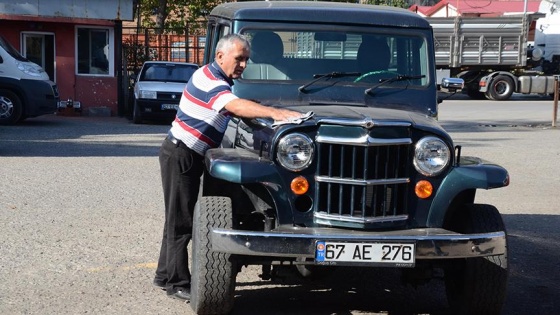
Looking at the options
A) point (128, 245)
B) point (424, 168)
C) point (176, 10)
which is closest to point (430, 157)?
point (424, 168)

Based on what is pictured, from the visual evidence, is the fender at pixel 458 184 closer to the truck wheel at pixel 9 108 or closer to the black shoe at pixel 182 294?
the black shoe at pixel 182 294

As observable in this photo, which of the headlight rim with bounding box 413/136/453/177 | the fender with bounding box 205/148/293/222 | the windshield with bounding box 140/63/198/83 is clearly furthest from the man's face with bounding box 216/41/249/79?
the windshield with bounding box 140/63/198/83

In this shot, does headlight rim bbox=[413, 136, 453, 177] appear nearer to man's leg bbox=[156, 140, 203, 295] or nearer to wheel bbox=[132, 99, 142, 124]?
man's leg bbox=[156, 140, 203, 295]

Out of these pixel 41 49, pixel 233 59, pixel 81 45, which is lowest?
pixel 41 49

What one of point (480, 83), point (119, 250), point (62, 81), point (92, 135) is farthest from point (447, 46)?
point (119, 250)

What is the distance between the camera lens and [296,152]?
19.0 ft

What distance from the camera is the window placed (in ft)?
86.9

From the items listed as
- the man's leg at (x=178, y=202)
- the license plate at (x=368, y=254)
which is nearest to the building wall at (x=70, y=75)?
the man's leg at (x=178, y=202)

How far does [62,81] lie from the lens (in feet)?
86.0

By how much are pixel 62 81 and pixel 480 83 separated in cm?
1550

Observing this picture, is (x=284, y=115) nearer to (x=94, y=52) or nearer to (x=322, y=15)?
(x=322, y=15)

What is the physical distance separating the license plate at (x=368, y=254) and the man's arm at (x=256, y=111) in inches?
33.8

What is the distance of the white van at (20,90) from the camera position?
21047mm

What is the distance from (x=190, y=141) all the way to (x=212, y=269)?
105 cm
